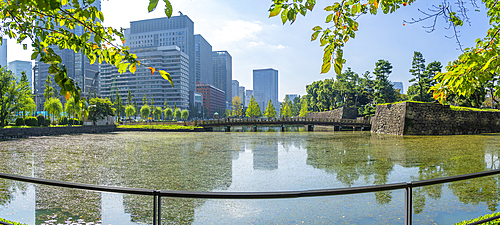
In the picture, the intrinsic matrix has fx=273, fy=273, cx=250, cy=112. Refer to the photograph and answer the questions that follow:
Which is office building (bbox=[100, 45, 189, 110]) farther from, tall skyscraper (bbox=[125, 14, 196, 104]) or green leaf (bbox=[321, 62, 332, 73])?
green leaf (bbox=[321, 62, 332, 73])

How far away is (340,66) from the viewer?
2980 mm

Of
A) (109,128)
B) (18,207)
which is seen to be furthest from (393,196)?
(109,128)

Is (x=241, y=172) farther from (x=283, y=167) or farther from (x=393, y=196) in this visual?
(x=393, y=196)

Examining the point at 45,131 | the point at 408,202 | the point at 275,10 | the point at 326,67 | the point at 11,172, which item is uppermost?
the point at 275,10

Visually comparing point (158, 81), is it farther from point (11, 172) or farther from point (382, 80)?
point (11, 172)

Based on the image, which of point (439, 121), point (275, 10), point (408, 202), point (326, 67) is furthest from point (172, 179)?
point (439, 121)

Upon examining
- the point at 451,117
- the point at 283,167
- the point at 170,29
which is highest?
the point at 170,29

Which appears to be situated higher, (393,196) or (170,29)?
(170,29)

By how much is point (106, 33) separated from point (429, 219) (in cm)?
691

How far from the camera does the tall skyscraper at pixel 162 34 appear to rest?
483 feet

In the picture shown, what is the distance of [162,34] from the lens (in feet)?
493

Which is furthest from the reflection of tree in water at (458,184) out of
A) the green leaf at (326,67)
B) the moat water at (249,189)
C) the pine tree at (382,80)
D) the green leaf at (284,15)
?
the pine tree at (382,80)

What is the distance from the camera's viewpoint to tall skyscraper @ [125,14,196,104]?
147250 millimetres

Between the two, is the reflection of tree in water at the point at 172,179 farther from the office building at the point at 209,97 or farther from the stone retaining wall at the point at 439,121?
Result: the office building at the point at 209,97
